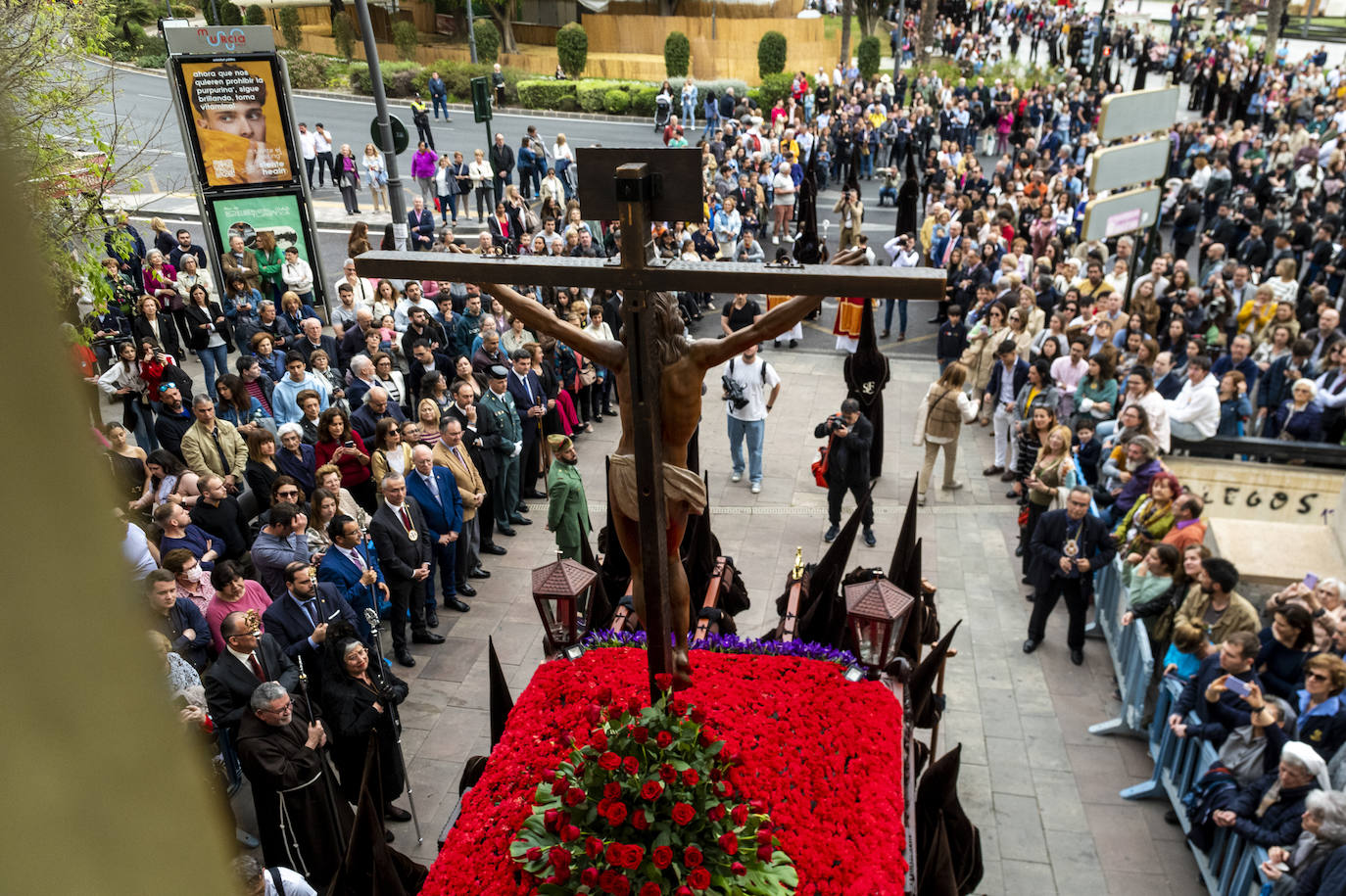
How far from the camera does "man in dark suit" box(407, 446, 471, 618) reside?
937 cm

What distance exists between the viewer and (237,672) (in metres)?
6.75

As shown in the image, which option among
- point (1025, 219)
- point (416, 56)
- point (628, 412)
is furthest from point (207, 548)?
point (416, 56)

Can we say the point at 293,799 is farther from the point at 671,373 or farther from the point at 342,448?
the point at 342,448

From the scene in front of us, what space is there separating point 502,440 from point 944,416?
512cm

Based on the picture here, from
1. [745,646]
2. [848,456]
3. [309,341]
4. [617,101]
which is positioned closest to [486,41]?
[617,101]

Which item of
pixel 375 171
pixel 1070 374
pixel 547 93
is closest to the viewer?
pixel 1070 374

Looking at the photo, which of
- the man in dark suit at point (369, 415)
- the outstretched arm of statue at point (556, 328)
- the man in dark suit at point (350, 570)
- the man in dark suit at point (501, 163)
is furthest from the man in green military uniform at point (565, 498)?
the man in dark suit at point (501, 163)

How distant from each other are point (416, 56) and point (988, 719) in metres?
47.2

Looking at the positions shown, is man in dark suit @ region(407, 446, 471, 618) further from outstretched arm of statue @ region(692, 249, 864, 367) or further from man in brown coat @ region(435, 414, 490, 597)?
outstretched arm of statue @ region(692, 249, 864, 367)

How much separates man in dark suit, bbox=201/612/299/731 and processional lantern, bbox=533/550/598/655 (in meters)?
1.72

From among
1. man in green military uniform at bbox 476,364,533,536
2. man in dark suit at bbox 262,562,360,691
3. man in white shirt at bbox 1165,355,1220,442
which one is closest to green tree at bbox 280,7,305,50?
man in green military uniform at bbox 476,364,533,536

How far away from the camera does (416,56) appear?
48.5 metres

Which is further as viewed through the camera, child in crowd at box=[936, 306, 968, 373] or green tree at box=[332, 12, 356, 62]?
green tree at box=[332, 12, 356, 62]

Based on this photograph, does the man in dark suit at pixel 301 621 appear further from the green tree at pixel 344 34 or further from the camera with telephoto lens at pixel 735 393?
the green tree at pixel 344 34
